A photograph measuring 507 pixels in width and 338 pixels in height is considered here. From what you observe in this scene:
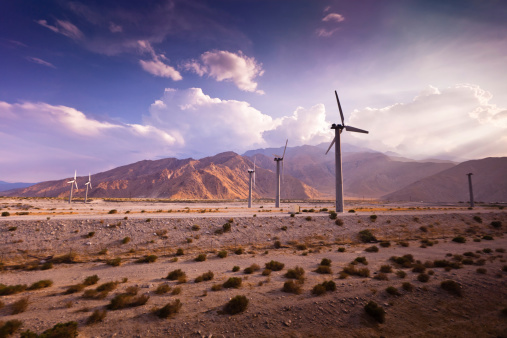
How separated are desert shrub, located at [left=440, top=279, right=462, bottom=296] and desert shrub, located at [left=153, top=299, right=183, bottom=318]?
1729cm

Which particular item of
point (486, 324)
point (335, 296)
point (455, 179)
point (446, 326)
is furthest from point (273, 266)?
point (455, 179)

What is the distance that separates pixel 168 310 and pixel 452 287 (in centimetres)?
1808

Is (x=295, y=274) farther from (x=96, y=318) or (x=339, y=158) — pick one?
(x=339, y=158)

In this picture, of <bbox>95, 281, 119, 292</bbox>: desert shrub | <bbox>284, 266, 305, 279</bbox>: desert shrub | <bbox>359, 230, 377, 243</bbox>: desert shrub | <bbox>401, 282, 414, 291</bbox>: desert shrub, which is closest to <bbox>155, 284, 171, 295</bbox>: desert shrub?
<bbox>95, 281, 119, 292</bbox>: desert shrub

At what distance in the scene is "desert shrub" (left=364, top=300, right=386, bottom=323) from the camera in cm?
1143

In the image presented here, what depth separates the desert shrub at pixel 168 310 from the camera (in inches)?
443

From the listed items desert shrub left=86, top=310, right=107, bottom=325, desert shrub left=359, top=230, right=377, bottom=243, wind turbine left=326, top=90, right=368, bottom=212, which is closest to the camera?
desert shrub left=86, top=310, right=107, bottom=325

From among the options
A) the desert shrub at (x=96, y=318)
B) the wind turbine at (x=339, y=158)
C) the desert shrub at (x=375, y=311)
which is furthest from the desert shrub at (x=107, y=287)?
the wind turbine at (x=339, y=158)

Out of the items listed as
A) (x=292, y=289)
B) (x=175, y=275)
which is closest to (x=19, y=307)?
(x=175, y=275)

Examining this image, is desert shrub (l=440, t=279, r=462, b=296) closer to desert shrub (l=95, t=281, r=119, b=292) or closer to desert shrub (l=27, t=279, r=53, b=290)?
desert shrub (l=95, t=281, r=119, b=292)

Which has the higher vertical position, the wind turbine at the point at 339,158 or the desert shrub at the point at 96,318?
the wind turbine at the point at 339,158

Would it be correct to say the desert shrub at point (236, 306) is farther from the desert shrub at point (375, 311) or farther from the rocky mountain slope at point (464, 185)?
the rocky mountain slope at point (464, 185)

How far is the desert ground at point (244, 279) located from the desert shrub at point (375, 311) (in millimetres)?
194

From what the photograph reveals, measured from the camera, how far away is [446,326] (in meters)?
11.2
